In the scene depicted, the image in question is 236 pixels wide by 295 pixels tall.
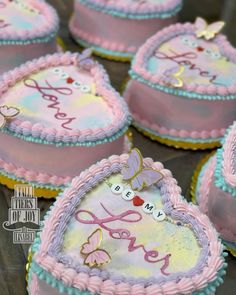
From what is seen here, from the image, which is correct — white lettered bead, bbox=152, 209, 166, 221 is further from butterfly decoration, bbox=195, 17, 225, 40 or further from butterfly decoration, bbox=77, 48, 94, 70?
butterfly decoration, bbox=195, 17, 225, 40

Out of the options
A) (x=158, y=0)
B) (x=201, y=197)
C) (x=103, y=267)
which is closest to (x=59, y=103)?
(x=201, y=197)

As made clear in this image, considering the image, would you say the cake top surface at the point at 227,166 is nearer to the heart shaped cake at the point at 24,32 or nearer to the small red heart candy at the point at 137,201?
the small red heart candy at the point at 137,201

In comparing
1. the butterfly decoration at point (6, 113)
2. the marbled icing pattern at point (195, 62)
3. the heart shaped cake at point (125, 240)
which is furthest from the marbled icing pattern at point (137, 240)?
the marbled icing pattern at point (195, 62)

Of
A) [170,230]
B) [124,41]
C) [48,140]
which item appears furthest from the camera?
[124,41]

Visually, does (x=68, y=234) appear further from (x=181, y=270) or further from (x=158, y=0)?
(x=158, y=0)

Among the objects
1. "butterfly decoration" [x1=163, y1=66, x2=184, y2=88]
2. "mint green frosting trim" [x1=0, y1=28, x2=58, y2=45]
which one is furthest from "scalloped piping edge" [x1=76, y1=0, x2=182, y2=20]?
"butterfly decoration" [x1=163, y1=66, x2=184, y2=88]
